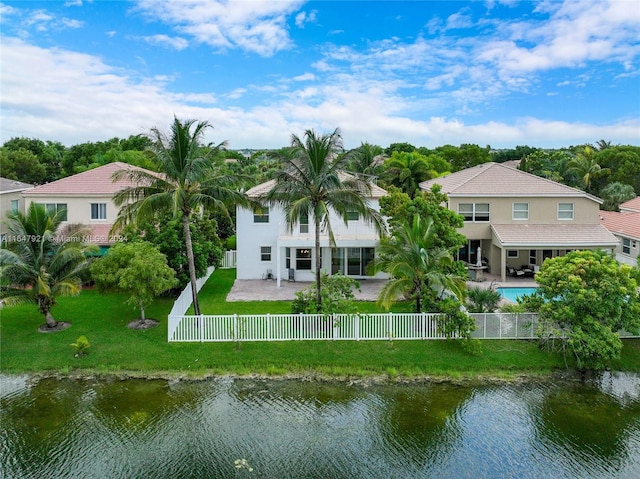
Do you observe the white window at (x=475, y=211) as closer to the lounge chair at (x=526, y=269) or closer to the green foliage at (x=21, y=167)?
the lounge chair at (x=526, y=269)

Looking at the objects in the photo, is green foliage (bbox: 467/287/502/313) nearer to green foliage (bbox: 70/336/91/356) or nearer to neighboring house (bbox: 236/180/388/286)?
neighboring house (bbox: 236/180/388/286)

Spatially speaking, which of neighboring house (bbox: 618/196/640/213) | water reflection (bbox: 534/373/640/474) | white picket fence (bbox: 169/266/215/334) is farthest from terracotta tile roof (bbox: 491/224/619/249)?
white picket fence (bbox: 169/266/215/334)

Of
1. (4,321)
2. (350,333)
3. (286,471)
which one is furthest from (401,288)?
(4,321)

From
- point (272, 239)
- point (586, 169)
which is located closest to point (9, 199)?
point (272, 239)

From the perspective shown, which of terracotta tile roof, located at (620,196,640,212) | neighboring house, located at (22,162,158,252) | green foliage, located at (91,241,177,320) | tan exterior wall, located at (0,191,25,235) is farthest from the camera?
terracotta tile roof, located at (620,196,640,212)

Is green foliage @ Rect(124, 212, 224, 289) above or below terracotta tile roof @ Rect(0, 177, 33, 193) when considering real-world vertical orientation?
below

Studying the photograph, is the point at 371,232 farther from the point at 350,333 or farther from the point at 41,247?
the point at 41,247

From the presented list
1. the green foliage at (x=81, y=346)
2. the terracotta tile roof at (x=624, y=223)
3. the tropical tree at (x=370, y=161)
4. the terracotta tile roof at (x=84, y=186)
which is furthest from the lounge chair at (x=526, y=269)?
the terracotta tile roof at (x=84, y=186)
